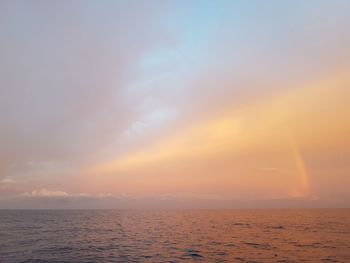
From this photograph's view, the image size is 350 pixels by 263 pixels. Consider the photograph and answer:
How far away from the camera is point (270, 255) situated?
127ft

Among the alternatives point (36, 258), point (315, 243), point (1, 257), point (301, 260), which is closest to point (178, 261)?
point (301, 260)

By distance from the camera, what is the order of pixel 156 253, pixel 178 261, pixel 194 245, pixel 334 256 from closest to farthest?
pixel 178 261, pixel 334 256, pixel 156 253, pixel 194 245

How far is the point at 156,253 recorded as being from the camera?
133ft

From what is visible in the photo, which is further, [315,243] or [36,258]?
[315,243]

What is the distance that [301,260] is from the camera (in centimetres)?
3512

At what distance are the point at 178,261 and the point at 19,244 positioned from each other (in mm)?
30372

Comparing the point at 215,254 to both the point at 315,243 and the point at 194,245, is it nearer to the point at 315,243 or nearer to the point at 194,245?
the point at 194,245

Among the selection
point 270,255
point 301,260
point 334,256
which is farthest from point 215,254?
point 334,256

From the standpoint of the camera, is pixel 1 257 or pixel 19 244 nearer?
pixel 1 257

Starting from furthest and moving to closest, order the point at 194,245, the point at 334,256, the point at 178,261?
the point at 194,245 < the point at 334,256 < the point at 178,261

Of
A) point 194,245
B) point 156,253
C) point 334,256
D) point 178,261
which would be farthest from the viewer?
point 194,245

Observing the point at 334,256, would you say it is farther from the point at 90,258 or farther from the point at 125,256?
the point at 90,258

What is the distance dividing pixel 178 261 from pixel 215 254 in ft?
23.1

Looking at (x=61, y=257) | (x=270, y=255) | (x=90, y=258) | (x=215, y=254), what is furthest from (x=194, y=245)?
(x=61, y=257)
